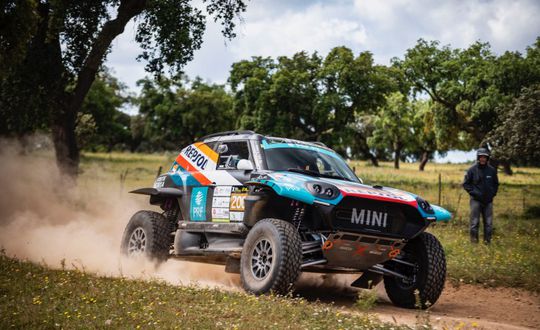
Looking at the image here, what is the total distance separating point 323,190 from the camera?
757cm

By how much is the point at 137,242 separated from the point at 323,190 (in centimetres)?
414

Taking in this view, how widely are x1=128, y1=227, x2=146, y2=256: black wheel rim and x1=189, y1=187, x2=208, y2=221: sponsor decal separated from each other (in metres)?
1.02

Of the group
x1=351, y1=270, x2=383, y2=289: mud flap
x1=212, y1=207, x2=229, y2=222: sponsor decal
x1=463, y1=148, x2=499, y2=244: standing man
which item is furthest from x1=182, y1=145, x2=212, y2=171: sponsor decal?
x1=463, y1=148, x2=499, y2=244: standing man

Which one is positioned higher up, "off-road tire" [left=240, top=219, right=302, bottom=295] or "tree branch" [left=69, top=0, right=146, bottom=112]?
"tree branch" [left=69, top=0, right=146, bottom=112]

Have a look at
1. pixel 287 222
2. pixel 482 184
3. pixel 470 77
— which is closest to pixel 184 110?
pixel 470 77

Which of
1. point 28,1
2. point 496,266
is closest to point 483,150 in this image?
point 496,266

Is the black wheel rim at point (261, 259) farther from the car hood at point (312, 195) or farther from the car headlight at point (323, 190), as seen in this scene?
the car headlight at point (323, 190)

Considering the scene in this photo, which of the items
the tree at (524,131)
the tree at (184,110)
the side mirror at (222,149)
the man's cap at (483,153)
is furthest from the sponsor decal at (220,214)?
the tree at (184,110)

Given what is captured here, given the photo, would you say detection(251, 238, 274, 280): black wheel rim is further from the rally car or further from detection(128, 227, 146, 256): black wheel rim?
detection(128, 227, 146, 256): black wheel rim

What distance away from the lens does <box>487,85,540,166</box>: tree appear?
22422 millimetres

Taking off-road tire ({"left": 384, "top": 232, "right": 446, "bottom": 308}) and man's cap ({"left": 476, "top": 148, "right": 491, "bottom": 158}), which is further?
man's cap ({"left": 476, "top": 148, "right": 491, "bottom": 158})

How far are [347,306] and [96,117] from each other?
64455mm

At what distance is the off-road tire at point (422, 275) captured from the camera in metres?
8.35

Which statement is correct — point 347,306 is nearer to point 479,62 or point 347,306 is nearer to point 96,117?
point 479,62
